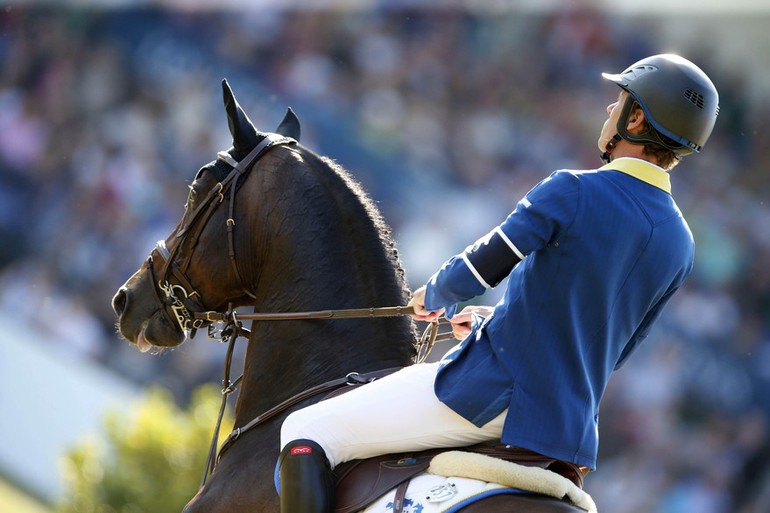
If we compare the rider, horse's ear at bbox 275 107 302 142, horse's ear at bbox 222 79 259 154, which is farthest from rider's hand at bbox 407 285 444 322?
horse's ear at bbox 275 107 302 142

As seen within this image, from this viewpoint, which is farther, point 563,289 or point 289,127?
point 289,127

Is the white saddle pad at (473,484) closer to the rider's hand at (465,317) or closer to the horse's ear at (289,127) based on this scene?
the rider's hand at (465,317)

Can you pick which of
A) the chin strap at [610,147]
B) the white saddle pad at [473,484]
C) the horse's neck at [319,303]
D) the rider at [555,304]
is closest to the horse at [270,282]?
the horse's neck at [319,303]

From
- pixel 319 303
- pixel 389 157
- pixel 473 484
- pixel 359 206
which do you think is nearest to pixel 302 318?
pixel 319 303

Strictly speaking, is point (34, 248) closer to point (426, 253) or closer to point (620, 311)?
point (426, 253)

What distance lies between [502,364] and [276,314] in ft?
3.83

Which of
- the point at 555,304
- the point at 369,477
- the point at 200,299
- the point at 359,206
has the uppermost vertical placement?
the point at 359,206

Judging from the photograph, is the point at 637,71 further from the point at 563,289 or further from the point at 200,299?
the point at 200,299

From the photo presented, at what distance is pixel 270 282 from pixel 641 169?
1.60 metres

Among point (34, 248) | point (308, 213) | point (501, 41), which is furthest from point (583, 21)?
point (308, 213)

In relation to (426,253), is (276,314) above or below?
above

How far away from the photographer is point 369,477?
3.34 metres

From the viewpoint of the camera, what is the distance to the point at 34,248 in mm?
12109

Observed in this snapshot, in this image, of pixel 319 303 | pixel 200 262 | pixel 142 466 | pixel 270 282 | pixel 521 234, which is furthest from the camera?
pixel 142 466
